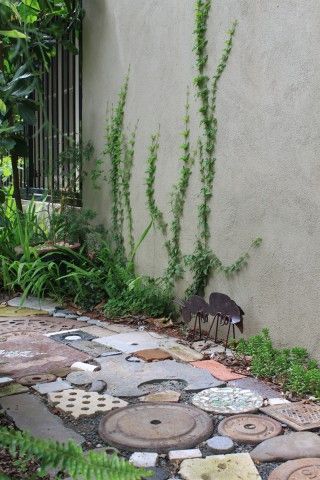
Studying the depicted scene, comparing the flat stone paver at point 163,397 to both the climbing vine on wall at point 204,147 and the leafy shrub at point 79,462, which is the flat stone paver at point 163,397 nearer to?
the climbing vine on wall at point 204,147

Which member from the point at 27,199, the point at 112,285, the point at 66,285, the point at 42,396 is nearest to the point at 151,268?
the point at 112,285

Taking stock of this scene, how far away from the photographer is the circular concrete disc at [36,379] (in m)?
3.28

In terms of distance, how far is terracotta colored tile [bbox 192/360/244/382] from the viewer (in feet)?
11.1

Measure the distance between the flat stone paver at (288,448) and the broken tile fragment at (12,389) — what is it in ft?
4.17

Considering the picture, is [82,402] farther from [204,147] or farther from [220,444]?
[204,147]

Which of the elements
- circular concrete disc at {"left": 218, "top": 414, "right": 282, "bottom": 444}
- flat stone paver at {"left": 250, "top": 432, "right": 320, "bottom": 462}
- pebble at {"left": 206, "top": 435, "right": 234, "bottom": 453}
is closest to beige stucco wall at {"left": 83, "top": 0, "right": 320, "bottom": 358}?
circular concrete disc at {"left": 218, "top": 414, "right": 282, "bottom": 444}

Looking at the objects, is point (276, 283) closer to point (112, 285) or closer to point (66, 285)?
point (112, 285)

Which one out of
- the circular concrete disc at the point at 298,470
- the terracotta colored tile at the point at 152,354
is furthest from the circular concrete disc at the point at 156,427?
the terracotta colored tile at the point at 152,354

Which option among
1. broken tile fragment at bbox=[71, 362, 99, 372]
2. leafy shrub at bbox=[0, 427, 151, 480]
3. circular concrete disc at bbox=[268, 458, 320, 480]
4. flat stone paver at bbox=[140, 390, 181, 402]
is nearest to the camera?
leafy shrub at bbox=[0, 427, 151, 480]

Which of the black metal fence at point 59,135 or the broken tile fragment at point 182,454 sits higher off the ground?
the black metal fence at point 59,135

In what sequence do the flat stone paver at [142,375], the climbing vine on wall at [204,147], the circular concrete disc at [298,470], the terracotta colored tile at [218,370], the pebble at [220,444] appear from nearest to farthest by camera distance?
the circular concrete disc at [298,470], the pebble at [220,444], the flat stone paver at [142,375], the terracotta colored tile at [218,370], the climbing vine on wall at [204,147]

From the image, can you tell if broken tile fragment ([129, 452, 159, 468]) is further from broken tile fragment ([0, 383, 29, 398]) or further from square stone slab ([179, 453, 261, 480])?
broken tile fragment ([0, 383, 29, 398])

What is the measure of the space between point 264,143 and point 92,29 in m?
2.96

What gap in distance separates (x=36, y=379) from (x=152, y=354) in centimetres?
76
